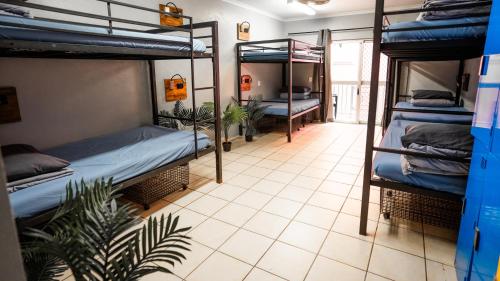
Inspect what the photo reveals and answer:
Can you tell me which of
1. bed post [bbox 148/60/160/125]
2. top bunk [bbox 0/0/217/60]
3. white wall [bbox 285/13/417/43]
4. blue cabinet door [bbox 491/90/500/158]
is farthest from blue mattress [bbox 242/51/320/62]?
blue cabinet door [bbox 491/90/500/158]

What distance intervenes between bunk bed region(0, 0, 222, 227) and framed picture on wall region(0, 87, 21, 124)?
1.06 feet

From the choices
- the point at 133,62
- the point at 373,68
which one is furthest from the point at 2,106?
the point at 373,68

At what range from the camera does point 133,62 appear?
141 inches

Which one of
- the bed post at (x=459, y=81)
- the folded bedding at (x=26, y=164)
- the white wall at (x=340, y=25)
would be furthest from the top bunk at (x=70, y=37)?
the white wall at (x=340, y=25)

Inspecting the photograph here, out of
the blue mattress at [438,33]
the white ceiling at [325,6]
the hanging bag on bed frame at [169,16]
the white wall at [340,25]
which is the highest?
the white ceiling at [325,6]

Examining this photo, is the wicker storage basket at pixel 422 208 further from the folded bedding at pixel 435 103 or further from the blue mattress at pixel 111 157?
the folded bedding at pixel 435 103

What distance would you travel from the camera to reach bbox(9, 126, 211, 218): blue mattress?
1.76 meters

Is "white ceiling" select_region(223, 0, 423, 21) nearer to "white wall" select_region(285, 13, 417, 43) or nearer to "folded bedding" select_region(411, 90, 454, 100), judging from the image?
"white wall" select_region(285, 13, 417, 43)

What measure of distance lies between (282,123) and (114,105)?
3950 mm

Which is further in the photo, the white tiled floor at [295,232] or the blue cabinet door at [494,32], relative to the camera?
the white tiled floor at [295,232]

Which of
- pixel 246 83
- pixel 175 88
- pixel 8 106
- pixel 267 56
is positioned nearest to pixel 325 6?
pixel 267 56

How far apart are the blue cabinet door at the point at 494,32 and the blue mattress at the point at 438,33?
554 mm

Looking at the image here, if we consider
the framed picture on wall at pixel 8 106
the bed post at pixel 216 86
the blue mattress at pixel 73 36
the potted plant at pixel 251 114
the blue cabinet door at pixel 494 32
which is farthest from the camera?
the potted plant at pixel 251 114

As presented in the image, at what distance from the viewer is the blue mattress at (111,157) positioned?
5.76 feet
